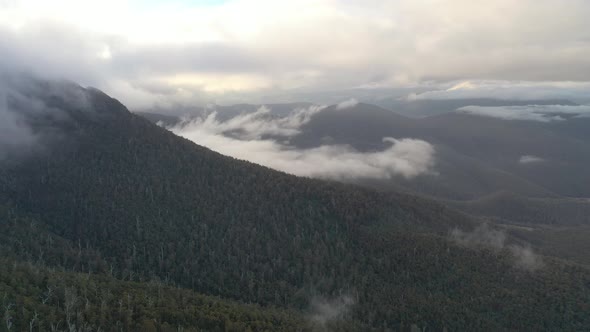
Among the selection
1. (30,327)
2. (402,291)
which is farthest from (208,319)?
(402,291)

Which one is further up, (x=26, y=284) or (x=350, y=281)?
(x=26, y=284)

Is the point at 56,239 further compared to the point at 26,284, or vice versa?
the point at 56,239

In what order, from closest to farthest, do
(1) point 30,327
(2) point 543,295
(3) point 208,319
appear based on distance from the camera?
(1) point 30,327 → (3) point 208,319 → (2) point 543,295

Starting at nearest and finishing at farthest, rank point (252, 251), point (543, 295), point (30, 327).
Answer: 1. point (30, 327)
2. point (543, 295)
3. point (252, 251)

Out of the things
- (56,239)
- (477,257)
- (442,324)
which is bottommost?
(442,324)

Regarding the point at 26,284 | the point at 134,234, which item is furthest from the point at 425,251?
the point at 26,284

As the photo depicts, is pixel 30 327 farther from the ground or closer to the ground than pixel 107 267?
farther from the ground

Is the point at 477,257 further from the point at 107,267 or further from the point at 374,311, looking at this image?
the point at 107,267

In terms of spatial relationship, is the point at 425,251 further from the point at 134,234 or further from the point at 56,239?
the point at 56,239

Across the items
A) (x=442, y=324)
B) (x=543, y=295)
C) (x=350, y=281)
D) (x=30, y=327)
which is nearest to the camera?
(x=30, y=327)
